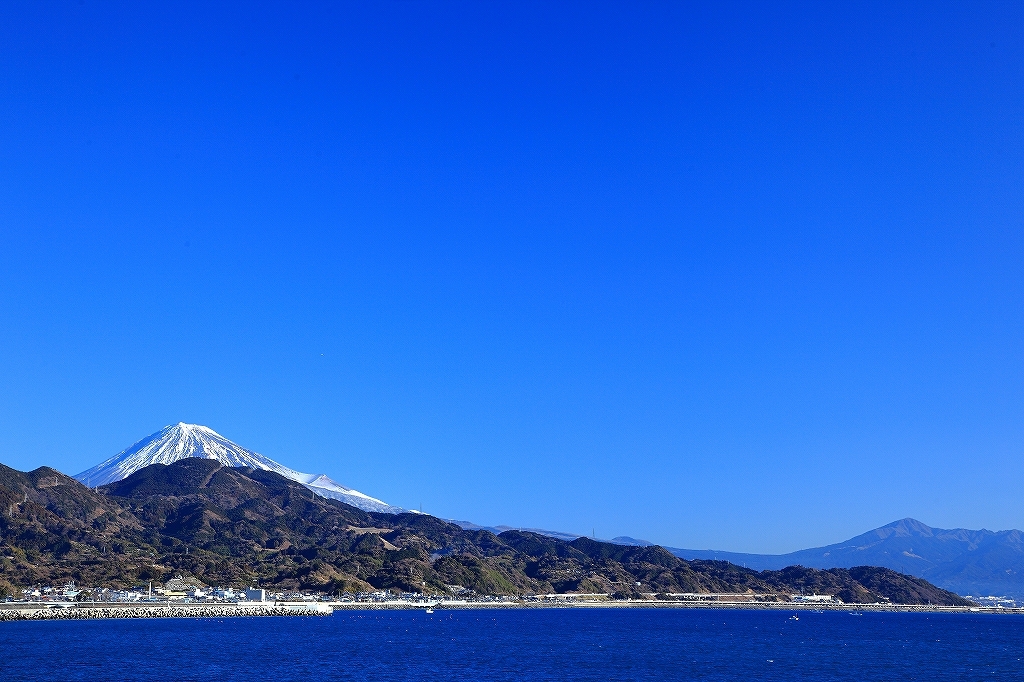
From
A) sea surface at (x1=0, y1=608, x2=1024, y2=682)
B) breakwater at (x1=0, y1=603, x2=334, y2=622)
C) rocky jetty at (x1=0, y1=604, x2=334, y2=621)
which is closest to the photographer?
sea surface at (x1=0, y1=608, x2=1024, y2=682)

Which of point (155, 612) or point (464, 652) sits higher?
point (155, 612)

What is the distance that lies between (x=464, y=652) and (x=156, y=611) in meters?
68.8

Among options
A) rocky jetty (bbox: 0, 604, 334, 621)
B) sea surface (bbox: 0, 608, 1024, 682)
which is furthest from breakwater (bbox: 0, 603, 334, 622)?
sea surface (bbox: 0, 608, 1024, 682)

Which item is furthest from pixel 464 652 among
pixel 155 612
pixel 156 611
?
Result: pixel 156 611

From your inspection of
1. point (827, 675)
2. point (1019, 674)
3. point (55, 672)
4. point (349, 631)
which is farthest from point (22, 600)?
point (1019, 674)

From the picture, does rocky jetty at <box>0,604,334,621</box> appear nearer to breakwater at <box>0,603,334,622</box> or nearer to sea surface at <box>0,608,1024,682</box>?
breakwater at <box>0,603,334,622</box>

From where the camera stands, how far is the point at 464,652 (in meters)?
108

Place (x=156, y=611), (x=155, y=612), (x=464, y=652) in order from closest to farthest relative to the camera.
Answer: (x=464, y=652) → (x=155, y=612) → (x=156, y=611)

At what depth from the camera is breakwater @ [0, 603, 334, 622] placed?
14062 centimetres

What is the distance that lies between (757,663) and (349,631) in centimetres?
5881

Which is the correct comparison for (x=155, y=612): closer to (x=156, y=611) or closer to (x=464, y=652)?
(x=156, y=611)

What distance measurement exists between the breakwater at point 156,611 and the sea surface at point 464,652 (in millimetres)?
6908

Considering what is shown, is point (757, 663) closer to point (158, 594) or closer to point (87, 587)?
point (158, 594)

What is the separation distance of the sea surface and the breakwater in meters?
6.91
